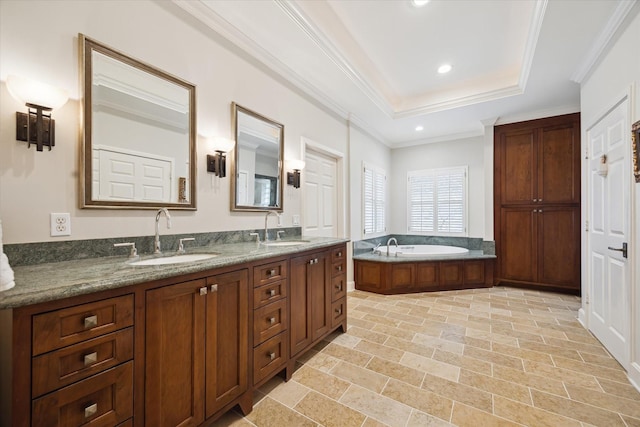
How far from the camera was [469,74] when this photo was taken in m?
3.80

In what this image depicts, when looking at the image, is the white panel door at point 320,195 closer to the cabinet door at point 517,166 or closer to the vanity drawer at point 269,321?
the vanity drawer at point 269,321

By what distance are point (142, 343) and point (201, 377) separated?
1.36 ft

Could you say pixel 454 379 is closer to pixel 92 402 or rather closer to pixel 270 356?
pixel 270 356

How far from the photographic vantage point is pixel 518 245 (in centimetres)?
448

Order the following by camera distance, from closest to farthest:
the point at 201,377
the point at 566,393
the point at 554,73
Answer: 1. the point at 201,377
2. the point at 566,393
3. the point at 554,73

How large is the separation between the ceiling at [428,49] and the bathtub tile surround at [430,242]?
2087 millimetres

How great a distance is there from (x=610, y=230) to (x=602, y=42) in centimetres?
170

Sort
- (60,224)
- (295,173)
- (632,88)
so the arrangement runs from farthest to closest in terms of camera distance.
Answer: (295,173)
(632,88)
(60,224)

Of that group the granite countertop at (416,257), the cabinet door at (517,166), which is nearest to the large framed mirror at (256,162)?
the granite countertop at (416,257)

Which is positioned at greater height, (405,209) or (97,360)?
(405,209)

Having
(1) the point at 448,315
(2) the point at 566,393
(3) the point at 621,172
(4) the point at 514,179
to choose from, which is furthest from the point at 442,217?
(2) the point at 566,393

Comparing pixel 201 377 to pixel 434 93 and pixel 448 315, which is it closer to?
pixel 448 315

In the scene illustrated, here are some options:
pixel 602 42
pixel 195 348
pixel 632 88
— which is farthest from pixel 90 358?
pixel 602 42

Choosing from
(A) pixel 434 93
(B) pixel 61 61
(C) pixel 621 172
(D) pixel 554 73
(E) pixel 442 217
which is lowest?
(E) pixel 442 217
